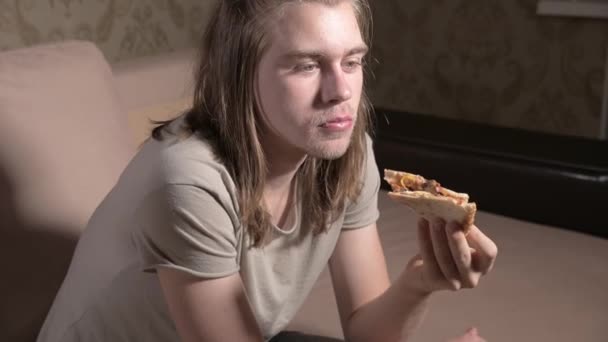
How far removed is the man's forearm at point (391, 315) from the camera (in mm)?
1225

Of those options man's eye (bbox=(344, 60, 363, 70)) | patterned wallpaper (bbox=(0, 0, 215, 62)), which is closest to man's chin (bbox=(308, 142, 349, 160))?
man's eye (bbox=(344, 60, 363, 70))

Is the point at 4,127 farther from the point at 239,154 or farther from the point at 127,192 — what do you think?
the point at 239,154

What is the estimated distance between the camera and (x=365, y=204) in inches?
52.1

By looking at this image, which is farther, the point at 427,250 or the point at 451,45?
the point at 451,45

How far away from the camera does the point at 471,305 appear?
5.18 ft

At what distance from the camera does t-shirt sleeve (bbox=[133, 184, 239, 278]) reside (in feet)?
3.41

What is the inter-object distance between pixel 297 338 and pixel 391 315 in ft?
0.61

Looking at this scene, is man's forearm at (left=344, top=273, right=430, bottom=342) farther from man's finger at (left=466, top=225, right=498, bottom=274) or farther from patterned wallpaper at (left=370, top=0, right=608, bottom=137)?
patterned wallpaper at (left=370, top=0, right=608, bottom=137)

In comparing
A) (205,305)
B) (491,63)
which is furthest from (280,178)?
(491,63)

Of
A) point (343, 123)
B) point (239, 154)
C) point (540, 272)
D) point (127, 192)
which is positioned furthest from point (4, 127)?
point (540, 272)

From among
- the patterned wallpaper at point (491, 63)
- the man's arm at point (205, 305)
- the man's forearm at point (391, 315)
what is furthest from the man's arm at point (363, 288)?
the patterned wallpaper at point (491, 63)

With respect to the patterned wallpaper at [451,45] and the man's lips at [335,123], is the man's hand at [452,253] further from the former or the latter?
the patterned wallpaper at [451,45]

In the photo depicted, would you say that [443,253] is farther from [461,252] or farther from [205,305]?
[205,305]

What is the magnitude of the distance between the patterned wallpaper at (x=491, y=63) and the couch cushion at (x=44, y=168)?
5.72ft
